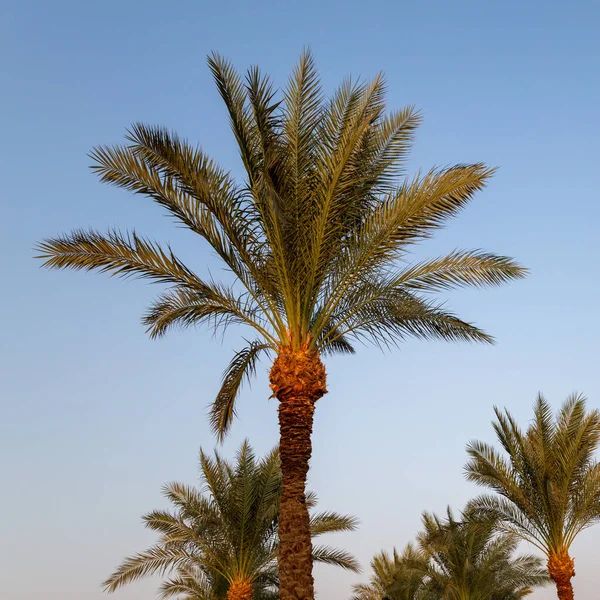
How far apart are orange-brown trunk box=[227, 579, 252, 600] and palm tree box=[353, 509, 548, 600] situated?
6.07 metres

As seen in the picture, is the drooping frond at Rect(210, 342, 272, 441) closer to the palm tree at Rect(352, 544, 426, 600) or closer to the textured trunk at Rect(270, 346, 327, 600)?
the textured trunk at Rect(270, 346, 327, 600)

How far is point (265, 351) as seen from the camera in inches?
530

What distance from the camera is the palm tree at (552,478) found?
2025cm

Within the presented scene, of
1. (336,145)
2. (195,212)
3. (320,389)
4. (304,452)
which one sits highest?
(336,145)

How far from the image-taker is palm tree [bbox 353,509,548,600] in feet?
77.3

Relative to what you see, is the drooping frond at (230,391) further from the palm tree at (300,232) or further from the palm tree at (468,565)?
the palm tree at (468,565)

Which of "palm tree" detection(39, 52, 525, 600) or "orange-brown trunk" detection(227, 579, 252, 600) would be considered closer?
"palm tree" detection(39, 52, 525, 600)

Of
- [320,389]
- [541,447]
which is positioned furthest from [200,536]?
[320,389]

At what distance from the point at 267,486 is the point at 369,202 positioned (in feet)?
37.3

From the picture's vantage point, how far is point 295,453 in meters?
11.7

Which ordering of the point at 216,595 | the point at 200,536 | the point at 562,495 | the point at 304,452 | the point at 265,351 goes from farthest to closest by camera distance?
the point at 216,595
the point at 200,536
the point at 562,495
the point at 265,351
the point at 304,452

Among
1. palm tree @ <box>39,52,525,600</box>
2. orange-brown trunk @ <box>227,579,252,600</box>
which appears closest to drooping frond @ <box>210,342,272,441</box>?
palm tree @ <box>39,52,525,600</box>

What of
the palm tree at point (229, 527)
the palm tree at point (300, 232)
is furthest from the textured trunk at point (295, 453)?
the palm tree at point (229, 527)

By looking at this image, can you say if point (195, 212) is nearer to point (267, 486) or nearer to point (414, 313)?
point (414, 313)
